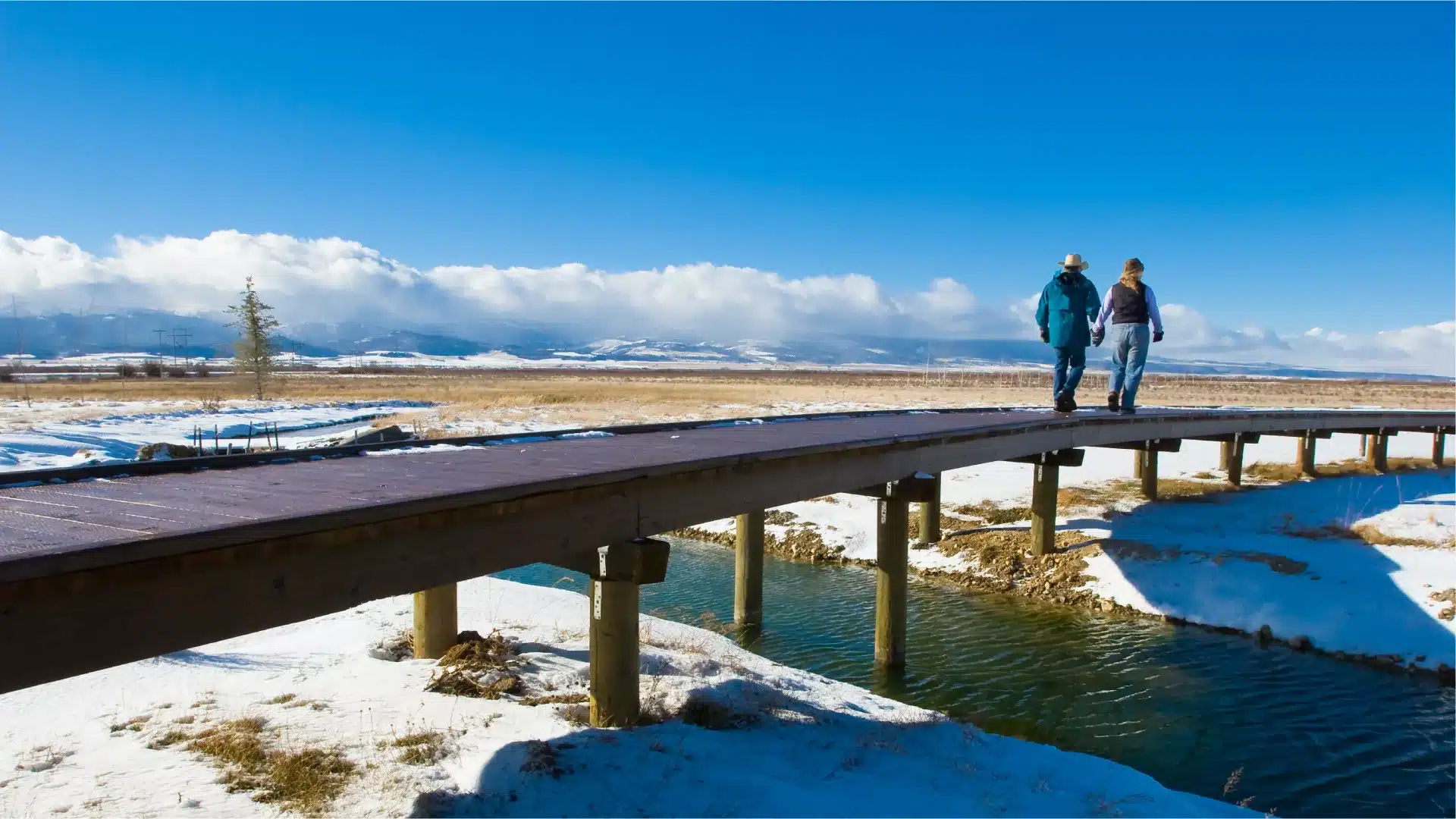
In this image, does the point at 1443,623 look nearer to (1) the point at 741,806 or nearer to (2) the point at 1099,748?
(2) the point at 1099,748

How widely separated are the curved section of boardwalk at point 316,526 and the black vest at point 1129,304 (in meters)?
6.56

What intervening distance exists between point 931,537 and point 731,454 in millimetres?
10367

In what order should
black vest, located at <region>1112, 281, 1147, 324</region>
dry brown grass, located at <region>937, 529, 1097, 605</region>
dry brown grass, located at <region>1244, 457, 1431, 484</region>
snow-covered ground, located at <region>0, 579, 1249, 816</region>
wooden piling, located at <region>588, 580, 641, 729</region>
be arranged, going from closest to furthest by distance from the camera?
snow-covered ground, located at <region>0, 579, 1249, 816</region> → wooden piling, located at <region>588, 580, 641, 729</region> → black vest, located at <region>1112, 281, 1147, 324</region> → dry brown grass, located at <region>937, 529, 1097, 605</region> → dry brown grass, located at <region>1244, 457, 1431, 484</region>

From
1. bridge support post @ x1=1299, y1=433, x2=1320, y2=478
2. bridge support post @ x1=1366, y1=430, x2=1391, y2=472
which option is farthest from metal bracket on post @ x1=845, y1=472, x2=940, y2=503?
bridge support post @ x1=1366, y1=430, x2=1391, y2=472

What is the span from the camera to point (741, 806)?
5148 mm

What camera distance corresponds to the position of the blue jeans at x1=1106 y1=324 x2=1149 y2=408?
13.1 meters

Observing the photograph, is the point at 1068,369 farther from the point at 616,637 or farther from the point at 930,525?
the point at 616,637

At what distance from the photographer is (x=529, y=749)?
5520 mm

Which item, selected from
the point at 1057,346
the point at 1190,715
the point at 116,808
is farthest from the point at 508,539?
the point at 1057,346

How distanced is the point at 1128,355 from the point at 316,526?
12.8 meters

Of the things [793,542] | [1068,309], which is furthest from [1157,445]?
[793,542]

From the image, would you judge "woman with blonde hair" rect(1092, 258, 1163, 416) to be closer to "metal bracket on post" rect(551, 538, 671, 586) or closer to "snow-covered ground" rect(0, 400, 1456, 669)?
"snow-covered ground" rect(0, 400, 1456, 669)

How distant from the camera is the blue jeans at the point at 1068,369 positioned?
44.2 feet

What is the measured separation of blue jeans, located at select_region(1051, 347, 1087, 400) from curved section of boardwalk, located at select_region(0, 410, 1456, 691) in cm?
620
